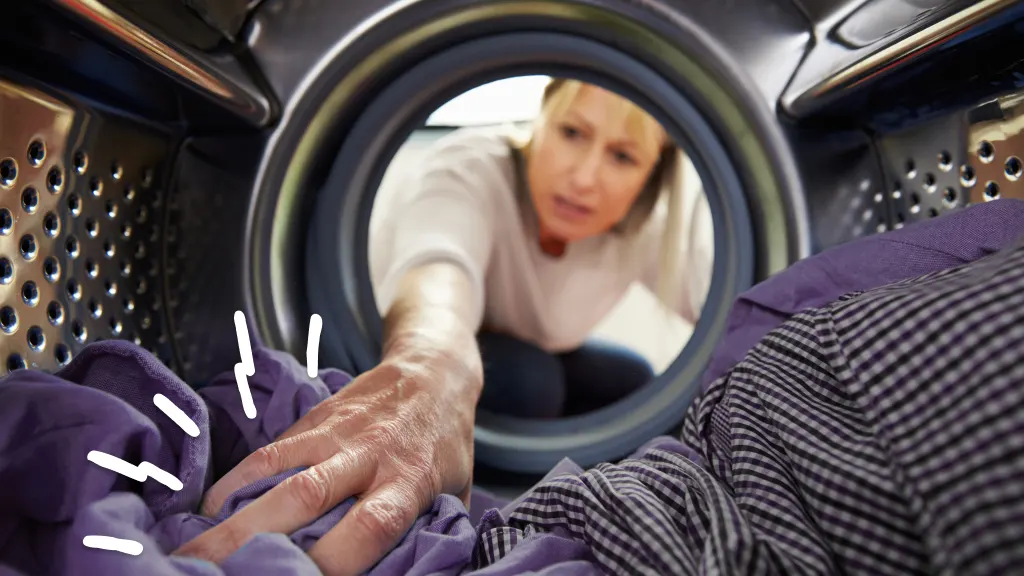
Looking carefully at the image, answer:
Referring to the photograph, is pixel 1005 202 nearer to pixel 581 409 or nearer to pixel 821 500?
pixel 821 500

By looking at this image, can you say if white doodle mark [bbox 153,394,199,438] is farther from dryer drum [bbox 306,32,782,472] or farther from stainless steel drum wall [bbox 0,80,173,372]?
dryer drum [bbox 306,32,782,472]

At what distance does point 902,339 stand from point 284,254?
64 centimetres

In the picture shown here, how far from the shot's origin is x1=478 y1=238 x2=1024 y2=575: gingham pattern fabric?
36cm

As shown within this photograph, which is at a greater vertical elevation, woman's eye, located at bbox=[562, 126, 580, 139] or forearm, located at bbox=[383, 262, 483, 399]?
woman's eye, located at bbox=[562, 126, 580, 139]

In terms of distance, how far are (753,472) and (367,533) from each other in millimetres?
239

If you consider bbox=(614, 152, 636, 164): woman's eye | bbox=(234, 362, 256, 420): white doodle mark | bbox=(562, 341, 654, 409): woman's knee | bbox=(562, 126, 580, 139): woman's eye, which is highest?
bbox=(562, 126, 580, 139): woman's eye

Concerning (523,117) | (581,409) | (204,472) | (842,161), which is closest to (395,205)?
(523,117)

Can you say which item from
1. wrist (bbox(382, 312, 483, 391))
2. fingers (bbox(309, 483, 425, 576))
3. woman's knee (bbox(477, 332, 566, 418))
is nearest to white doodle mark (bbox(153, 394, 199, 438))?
fingers (bbox(309, 483, 425, 576))

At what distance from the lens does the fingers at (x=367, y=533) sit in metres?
0.48

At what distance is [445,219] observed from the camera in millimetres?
1207

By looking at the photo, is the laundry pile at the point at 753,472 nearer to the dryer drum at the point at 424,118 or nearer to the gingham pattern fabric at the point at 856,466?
the gingham pattern fabric at the point at 856,466

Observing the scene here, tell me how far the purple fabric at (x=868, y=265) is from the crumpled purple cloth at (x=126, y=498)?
0.27 metres

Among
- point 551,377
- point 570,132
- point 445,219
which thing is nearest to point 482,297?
point 445,219

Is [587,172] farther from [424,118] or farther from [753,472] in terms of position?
[753,472]
